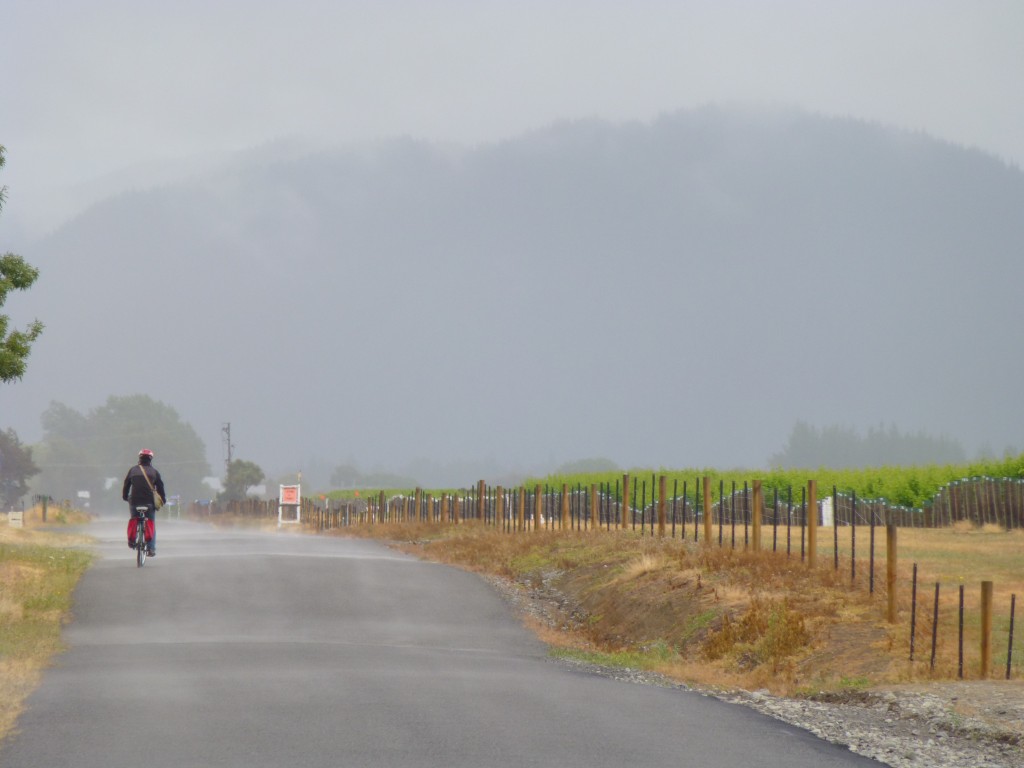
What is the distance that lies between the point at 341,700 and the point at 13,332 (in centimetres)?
2333

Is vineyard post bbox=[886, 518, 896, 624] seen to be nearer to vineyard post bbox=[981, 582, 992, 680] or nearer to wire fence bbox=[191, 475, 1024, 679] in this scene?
wire fence bbox=[191, 475, 1024, 679]

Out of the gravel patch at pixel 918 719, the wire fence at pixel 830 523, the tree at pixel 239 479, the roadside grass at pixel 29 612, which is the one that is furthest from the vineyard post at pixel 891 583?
the tree at pixel 239 479

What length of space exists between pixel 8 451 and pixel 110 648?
15296cm

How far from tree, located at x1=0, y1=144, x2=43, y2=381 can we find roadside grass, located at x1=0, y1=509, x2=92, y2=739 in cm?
435

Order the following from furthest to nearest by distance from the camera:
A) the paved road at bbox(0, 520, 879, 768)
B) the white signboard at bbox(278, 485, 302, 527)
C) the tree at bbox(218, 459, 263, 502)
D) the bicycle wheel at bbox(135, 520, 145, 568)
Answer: the tree at bbox(218, 459, 263, 502) < the white signboard at bbox(278, 485, 302, 527) < the bicycle wheel at bbox(135, 520, 145, 568) < the paved road at bbox(0, 520, 879, 768)

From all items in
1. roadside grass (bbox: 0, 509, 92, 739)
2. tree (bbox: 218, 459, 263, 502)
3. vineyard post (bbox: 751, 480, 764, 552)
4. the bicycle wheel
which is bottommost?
tree (bbox: 218, 459, 263, 502)

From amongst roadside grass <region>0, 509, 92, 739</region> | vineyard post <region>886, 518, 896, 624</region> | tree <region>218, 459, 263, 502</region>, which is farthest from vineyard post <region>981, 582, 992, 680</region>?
tree <region>218, 459, 263, 502</region>

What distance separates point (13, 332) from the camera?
106ft

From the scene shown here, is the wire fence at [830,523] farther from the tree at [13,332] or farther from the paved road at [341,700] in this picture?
the tree at [13,332]

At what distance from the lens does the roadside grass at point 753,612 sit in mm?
Answer: 15797

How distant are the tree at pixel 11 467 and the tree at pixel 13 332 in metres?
126

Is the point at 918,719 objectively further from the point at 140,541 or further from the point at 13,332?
the point at 13,332

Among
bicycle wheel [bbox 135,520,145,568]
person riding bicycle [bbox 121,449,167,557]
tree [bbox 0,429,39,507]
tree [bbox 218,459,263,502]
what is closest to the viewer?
person riding bicycle [bbox 121,449,167,557]

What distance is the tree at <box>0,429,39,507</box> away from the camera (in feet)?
516
